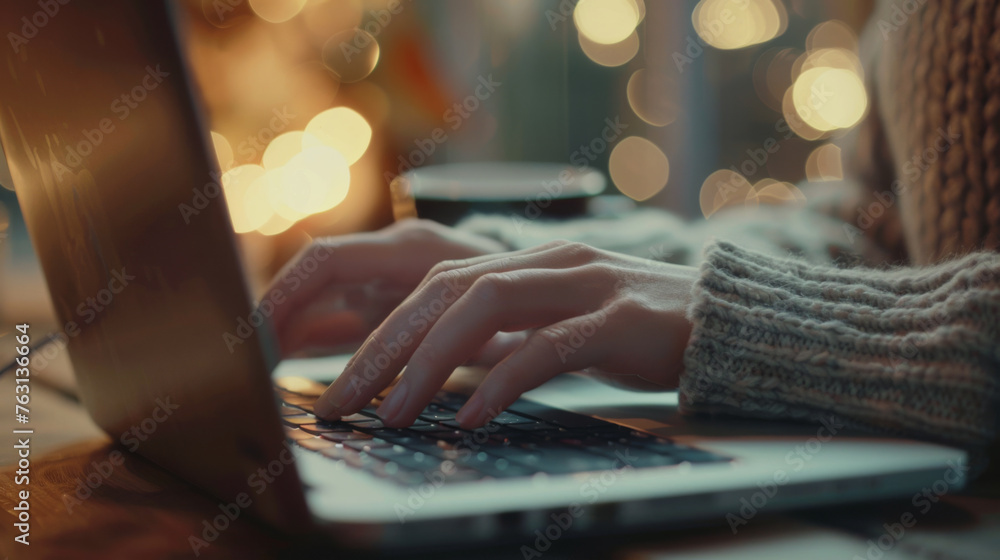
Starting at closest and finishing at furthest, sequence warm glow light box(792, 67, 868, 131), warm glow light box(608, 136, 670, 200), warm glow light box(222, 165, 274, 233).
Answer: warm glow light box(792, 67, 868, 131), warm glow light box(608, 136, 670, 200), warm glow light box(222, 165, 274, 233)

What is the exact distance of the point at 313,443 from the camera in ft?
1.24

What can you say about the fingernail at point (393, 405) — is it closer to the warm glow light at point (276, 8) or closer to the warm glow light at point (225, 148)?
the warm glow light at point (225, 148)

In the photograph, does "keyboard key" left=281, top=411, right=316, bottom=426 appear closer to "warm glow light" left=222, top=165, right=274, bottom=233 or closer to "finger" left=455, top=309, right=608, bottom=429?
"finger" left=455, top=309, right=608, bottom=429

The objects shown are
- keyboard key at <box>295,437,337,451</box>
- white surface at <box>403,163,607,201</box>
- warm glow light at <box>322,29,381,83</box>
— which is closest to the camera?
keyboard key at <box>295,437,337,451</box>

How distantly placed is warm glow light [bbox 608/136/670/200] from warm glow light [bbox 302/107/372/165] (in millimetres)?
885

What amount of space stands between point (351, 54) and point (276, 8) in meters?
0.28

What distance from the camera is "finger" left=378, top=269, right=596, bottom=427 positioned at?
0.43m

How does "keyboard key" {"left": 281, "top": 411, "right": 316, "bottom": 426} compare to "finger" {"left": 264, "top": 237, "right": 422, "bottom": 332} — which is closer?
"keyboard key" {"left": 281, "top": 411, "right": 316, "bottom": 426}

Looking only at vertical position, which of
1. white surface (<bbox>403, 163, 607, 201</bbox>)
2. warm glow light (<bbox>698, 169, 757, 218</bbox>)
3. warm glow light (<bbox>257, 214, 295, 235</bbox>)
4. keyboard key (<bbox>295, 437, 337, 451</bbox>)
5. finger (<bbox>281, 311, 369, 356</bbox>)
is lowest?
warm glow light (<bbox>257, 214, 295, 235</bbox>)

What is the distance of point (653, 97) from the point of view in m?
2.30

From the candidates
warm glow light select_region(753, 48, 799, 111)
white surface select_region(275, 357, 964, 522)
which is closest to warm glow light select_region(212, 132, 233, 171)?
warm glow light select_region(753, 48, 799, 111)

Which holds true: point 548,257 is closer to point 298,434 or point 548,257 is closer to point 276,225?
point 298,434

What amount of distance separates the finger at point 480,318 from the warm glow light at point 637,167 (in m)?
1.92

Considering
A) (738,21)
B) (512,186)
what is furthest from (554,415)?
(738,21)
